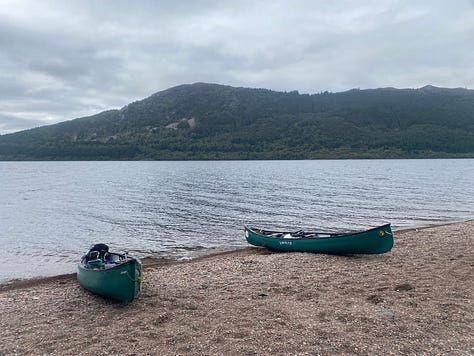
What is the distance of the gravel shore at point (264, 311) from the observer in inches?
353

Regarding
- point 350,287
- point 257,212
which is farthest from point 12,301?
point 257,212

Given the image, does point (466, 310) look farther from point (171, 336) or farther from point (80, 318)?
point (80, 318)

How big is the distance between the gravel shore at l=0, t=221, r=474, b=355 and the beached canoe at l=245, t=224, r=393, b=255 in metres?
1.02

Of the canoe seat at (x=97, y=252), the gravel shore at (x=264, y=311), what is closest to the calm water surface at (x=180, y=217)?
the canoe seat at (x=97, y=252)

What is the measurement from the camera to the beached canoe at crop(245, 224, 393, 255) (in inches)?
706

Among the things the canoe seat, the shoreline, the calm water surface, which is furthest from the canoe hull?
the calm water surface

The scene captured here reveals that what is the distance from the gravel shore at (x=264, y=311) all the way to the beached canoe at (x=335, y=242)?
3.33 ft

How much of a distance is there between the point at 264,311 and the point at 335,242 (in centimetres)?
852

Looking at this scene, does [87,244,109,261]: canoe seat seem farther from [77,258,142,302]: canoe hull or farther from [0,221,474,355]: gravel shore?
A: [77,258,142,302]: canoe hull

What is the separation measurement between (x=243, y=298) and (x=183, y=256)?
9332mm

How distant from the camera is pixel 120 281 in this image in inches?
485

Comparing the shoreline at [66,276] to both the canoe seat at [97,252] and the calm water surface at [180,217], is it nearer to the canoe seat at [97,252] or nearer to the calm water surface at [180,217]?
the calm water surface at [180,217]

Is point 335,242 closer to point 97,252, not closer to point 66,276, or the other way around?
point 97,252

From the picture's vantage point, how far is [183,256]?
21.3m
